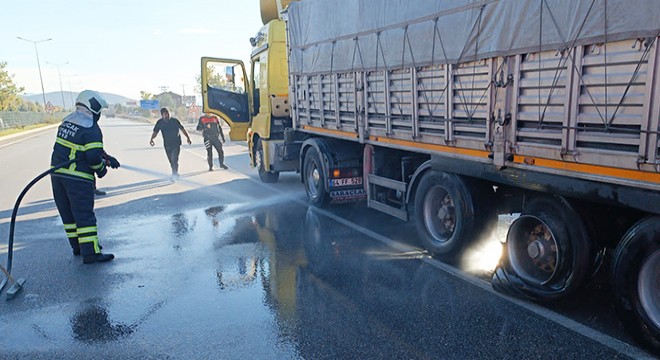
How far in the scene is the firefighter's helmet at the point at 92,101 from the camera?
5.55m

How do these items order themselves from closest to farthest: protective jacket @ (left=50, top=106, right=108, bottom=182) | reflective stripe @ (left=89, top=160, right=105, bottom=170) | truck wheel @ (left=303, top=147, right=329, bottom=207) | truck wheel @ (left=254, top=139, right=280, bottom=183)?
1. protective jacket @ (left=50, top=106, right=108, bottom=182)
2. reflective stripe @ (left=89, top=160, right=105, bottom=170)
3. truck wheel @ (left=303, top=147, right=329, bottom=207)
4. truck wheel @ (left=254, top=139, right=280, bottom=183)

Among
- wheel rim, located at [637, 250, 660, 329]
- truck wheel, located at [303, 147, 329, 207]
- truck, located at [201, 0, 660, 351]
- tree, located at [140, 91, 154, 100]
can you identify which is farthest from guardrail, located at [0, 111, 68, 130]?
wheel rim, located at [637, 250, 660, 329]

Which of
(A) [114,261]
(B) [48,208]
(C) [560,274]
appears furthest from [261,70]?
(C) [560,274]

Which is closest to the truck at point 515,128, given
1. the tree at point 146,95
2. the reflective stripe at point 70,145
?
the reflective stripe at point 70,145

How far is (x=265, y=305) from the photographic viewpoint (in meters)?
4.28

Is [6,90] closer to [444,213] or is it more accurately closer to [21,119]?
[21,119]

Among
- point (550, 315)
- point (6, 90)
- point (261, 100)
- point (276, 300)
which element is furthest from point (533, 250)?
point (6, 90)

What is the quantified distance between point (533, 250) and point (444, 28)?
2.30m

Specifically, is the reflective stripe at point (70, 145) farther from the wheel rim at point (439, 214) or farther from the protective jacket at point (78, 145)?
the wheel rim at point (439, 214)

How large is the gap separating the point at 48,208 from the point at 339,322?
7290 mm

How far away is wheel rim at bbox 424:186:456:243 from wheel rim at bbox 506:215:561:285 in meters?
0.84

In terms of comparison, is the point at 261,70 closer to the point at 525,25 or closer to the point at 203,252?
the point at 203,252

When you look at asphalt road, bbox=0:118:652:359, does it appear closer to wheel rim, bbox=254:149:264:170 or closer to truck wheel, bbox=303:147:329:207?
truck wheel, bbox=303:147:329:207

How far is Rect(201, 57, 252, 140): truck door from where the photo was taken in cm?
1056
